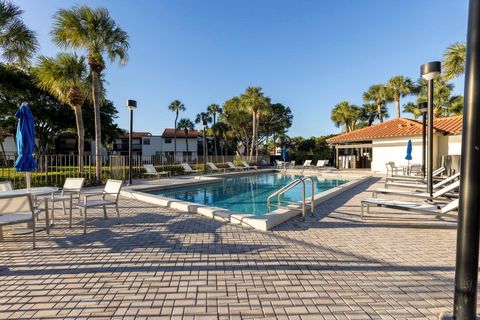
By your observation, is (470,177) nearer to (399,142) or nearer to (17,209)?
(17,209)

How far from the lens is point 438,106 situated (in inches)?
861

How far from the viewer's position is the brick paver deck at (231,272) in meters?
2.25

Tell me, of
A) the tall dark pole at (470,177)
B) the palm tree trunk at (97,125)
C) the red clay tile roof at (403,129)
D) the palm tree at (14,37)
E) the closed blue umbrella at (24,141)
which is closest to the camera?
the tall dark pole at (470,177)

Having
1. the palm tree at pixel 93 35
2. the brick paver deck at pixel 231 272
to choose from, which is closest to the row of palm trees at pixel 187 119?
the palm tree at pixel 93 35

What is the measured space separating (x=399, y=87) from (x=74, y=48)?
92.5ft

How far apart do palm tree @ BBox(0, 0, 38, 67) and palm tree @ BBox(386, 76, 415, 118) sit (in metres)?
29.3

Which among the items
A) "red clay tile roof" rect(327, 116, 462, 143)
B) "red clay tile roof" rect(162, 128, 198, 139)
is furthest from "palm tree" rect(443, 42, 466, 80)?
"red clay tile roof" rect(162, 128, 198, 139)

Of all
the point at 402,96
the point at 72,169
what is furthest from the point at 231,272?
the point at 402,96

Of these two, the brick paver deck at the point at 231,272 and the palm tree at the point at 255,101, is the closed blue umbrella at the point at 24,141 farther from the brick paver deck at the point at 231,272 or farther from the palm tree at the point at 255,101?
the palm tree at the point at 255,101

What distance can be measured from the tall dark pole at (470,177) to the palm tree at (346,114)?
107 ft

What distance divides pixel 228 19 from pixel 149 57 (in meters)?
5.72

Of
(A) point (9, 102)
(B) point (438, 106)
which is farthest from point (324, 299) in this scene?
(A) point (9, 102)

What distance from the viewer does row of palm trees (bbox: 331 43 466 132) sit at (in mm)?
A: 11312

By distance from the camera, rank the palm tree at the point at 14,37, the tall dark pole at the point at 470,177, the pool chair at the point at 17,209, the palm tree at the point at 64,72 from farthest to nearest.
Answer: the palm tree at the point at 64,72 < the palm tree at the point at 14,37 < the pool chair at the point at 17,209 < the tall dark pole at the point at 470,177
